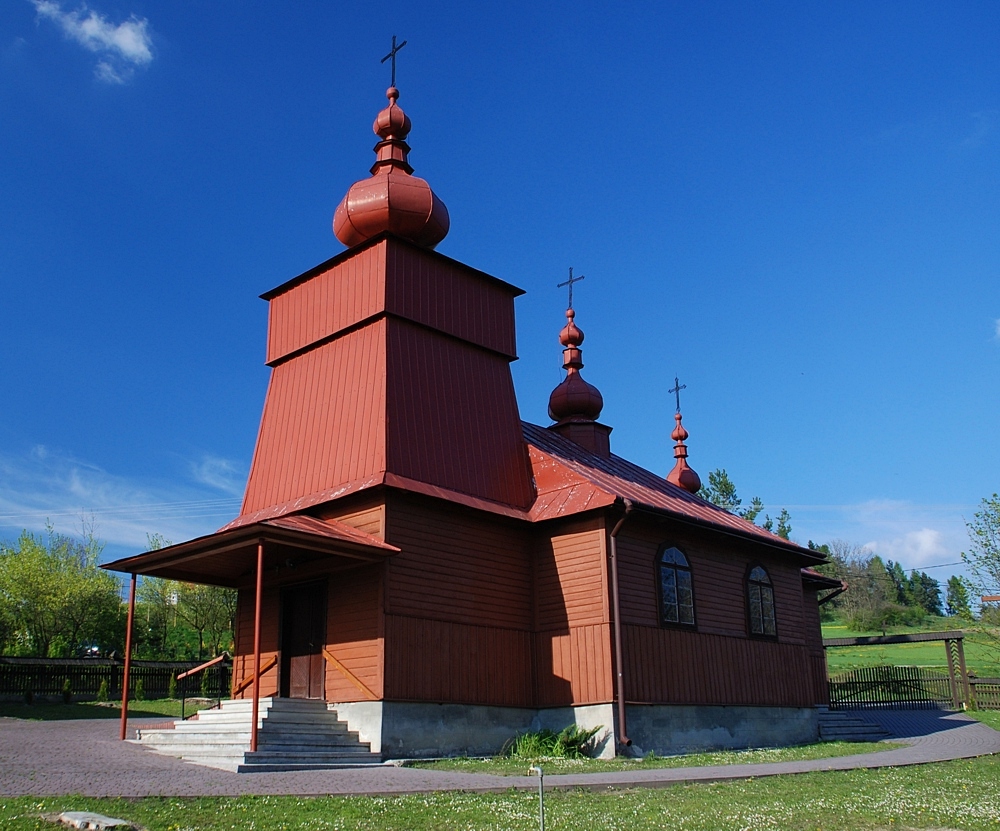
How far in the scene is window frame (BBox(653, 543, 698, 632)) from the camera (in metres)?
18.7

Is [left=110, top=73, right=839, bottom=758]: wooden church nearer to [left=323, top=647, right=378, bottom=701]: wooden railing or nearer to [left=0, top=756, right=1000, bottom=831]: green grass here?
[left=323, top=647, right=378, bottom=701]: wooden railing

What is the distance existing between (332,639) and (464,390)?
5606 mm

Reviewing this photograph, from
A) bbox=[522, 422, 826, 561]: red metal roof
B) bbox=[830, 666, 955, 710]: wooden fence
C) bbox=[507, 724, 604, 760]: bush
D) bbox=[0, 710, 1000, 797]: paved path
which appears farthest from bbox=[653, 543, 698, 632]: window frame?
bbox=[830, 666, 955, 710]: wooden fence

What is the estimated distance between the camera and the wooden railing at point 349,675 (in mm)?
15552

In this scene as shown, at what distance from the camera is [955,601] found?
23.2 metres

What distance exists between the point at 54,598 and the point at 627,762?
27.8 metres

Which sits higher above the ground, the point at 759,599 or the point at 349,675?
the point at 759,599

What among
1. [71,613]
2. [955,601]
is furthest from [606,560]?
[71,613]

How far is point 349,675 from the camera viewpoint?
1598 centimetres

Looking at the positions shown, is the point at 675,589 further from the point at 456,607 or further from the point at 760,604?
the point at 456,607

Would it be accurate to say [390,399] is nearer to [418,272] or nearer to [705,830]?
[418,272]

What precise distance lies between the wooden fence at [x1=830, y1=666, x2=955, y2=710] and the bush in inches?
666

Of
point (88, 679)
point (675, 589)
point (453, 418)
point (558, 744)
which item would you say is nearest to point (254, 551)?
point (453, 418)

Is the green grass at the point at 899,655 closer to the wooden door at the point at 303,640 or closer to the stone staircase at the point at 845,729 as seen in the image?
the stone staircase at the point at 845,729
